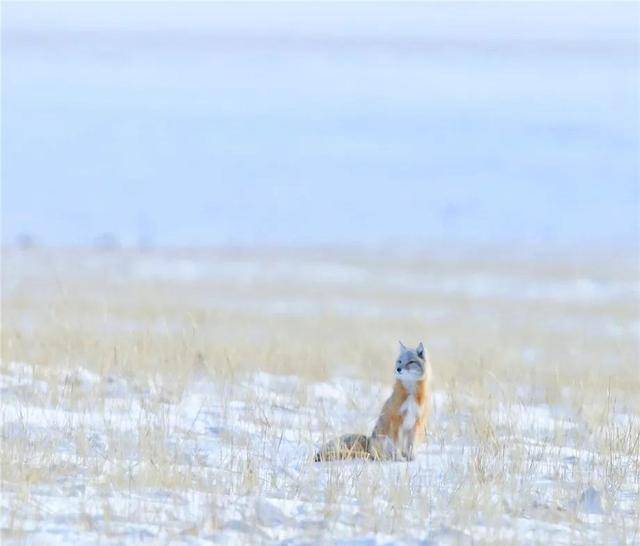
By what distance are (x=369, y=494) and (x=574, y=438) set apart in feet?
8.20

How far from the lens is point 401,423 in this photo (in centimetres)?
799

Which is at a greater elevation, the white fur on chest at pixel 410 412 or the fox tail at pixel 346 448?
the white fur on chest at pixel 410 412

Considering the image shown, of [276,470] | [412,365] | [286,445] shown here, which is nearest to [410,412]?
[412,365]

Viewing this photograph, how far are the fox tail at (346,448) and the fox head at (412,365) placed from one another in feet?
1.37

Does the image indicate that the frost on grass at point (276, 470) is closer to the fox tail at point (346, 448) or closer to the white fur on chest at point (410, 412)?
the fox tail at point (346, 448)

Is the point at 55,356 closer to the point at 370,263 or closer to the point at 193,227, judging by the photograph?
the point at 370,263

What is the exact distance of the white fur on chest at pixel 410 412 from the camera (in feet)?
26.3

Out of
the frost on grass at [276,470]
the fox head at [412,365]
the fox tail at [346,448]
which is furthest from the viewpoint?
the fox head at [412,365]

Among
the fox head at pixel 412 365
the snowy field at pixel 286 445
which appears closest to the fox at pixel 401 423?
the fox head at pixel 412 365

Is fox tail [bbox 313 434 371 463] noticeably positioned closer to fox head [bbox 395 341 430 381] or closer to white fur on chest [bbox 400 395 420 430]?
white fur on chest [bbox 400 395 420 430]

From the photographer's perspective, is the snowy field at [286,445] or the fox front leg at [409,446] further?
the fox front leg at [409,446]

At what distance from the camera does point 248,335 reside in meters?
16.7

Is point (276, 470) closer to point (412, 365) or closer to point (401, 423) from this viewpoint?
point (401, 423)

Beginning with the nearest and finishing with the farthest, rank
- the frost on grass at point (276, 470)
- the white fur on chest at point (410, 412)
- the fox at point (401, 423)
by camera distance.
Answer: the frost on grass at point (276, 470) < the fox at point (401, 423) < the white fur on chest at point (410, 412)
